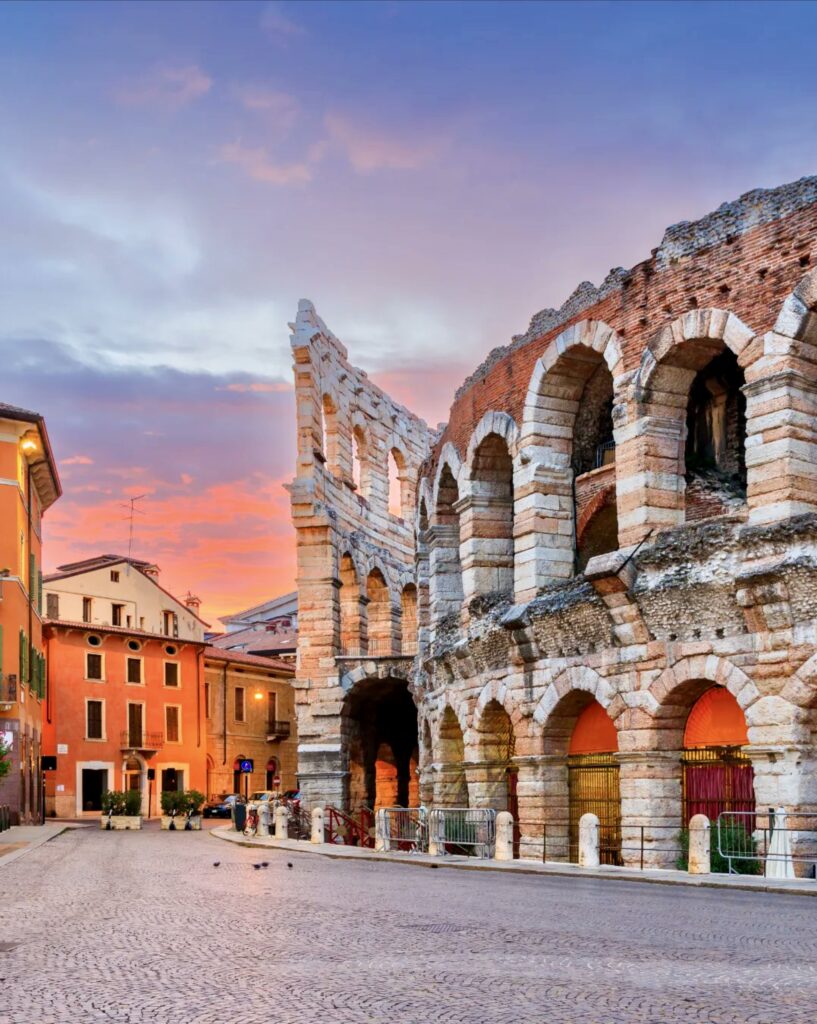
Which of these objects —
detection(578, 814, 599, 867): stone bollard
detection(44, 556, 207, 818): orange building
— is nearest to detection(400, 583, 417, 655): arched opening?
detection(44, 556, 207, 818): orange building

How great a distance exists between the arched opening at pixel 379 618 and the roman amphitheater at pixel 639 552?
39.2ft

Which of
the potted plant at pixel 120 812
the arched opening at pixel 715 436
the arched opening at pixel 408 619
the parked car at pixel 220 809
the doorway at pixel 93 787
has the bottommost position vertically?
the parked car at pixel 220 809

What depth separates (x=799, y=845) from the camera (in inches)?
680

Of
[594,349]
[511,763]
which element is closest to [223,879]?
[511,763]

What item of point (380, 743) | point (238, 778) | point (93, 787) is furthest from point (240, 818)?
point (238, 778)

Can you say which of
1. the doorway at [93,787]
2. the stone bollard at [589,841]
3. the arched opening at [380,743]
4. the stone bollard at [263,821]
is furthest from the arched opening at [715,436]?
the doorway at [93,787]

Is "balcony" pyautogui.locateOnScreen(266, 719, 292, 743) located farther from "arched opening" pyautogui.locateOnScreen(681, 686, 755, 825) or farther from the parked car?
"arched opening" pyautogui.locateOnScreen(681, 686, 755, 825)

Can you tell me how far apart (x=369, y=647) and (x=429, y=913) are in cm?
3094

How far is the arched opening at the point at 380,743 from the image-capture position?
40000 millimetres

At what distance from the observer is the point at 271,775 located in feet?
209

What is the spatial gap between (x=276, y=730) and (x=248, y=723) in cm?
180

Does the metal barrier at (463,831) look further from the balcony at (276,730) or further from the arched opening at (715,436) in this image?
the balcony at (276,730)

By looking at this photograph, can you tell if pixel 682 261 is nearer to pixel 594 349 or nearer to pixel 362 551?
pixel 594 349

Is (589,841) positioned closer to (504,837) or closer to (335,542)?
(504,837)
